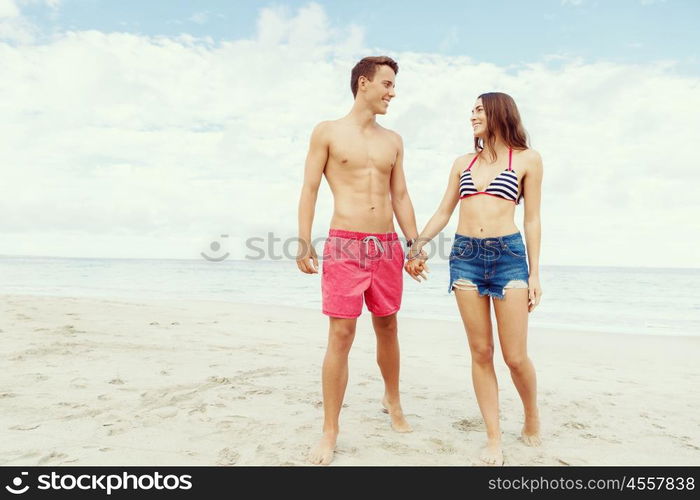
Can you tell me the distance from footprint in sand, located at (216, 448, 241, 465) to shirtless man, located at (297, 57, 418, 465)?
0.54 metres

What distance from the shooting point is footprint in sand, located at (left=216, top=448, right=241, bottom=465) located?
309 cm

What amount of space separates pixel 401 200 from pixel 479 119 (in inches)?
31.5

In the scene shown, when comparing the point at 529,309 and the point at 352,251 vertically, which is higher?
the point at 352,251

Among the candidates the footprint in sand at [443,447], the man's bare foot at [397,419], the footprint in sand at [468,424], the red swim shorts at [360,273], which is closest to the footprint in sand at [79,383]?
the red swim shorts at [360,273]

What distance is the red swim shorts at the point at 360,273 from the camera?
10.9 ft

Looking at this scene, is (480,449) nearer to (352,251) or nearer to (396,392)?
(396,392)

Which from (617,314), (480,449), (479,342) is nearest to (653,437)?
(480,449)

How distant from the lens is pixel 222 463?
3074 mm

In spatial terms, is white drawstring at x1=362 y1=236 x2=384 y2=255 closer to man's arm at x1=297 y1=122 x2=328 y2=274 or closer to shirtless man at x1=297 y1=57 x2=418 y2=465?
shirtless man at x1=297 y1=57 x2=418 y2=465

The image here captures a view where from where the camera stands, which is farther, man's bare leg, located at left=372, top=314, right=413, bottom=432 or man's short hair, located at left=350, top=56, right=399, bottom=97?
man's bare leg, located at left=372, top=314, right=413, bottom=432

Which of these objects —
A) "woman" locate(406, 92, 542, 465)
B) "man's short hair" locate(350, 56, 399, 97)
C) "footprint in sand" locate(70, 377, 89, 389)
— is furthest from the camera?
"footprint in sand" locate(70, 377, 89, 389)

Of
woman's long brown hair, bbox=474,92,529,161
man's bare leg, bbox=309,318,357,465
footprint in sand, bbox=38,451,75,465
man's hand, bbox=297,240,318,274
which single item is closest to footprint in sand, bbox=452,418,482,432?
man's bare leg, bbox=309,318,357,465
